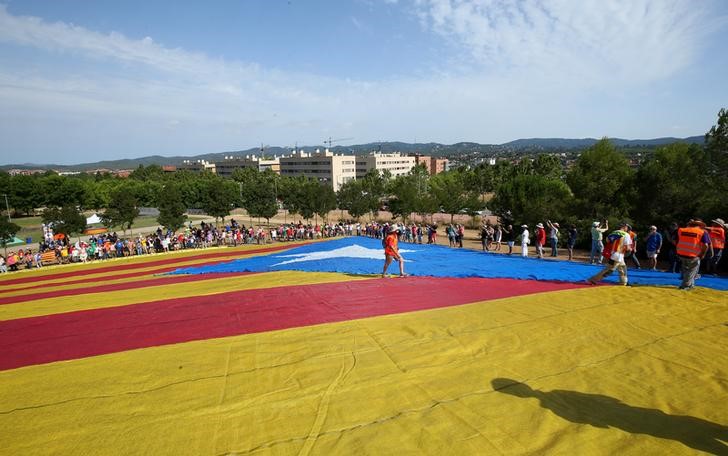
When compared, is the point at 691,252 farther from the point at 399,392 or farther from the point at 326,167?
the point at 326,167

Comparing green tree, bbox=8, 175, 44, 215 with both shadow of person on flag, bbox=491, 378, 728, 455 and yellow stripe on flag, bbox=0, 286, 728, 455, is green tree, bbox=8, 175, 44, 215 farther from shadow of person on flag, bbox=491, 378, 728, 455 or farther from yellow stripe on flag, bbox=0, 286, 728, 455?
shadow of person on flag, bbox=491, 378, 728, 455

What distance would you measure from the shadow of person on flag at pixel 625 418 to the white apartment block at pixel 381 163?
13120 centimetres

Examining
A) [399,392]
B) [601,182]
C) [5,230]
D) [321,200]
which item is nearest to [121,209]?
[5,230]

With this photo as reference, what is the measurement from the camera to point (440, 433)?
3947 mm

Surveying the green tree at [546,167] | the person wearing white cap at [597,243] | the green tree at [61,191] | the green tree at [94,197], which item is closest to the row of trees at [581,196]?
the person wearing white cap at [597,243]

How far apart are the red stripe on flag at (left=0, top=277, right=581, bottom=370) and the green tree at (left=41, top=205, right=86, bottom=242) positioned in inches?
1188

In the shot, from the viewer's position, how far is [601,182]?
93.4ft

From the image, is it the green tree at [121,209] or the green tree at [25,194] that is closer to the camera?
the green tree at [121,209]

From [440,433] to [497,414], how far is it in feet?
2.37

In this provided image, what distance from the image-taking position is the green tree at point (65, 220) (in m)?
34.0

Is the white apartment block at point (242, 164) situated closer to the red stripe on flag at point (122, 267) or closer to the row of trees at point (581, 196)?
the row of trees at point (581, 196)

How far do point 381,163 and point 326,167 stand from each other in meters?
23.8

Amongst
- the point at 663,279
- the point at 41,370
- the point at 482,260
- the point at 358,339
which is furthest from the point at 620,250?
the point at 41,370

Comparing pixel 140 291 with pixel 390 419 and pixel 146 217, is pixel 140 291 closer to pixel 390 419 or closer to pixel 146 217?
pixel 390 419
